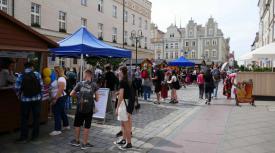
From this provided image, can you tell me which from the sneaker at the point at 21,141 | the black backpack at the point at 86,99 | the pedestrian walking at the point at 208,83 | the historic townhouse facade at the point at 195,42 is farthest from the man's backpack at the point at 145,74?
the historic townhouse facade at the point at 195,42

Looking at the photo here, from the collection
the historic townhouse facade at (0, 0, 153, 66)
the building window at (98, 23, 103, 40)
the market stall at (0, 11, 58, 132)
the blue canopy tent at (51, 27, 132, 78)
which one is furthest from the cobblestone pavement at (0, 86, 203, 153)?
the building window at (98, 23, 103, 40)

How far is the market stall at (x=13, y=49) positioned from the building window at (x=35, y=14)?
1678 cm

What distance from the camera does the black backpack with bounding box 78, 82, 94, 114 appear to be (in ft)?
22.0

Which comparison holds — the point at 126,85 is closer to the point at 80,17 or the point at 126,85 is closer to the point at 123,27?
the point at 80,17

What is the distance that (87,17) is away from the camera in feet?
105

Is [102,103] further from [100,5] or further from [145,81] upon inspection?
[100,5]

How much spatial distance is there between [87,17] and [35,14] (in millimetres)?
7666

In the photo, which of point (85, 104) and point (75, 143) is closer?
point (85, 104)

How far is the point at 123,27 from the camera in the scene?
3984 centimetres

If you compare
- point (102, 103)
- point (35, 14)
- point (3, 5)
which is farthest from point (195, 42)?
point (102, 103)

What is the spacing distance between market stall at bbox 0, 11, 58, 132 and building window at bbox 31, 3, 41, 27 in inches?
Answer: 661

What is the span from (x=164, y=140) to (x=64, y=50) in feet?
15.7

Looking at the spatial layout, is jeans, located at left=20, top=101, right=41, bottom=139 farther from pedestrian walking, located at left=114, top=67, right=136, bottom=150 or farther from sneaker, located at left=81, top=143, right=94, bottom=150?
pedestrian walking, located at left=114, top=67, right=136, bottom=150

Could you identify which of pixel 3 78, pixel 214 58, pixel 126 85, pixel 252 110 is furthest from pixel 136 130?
pixel 214 58
